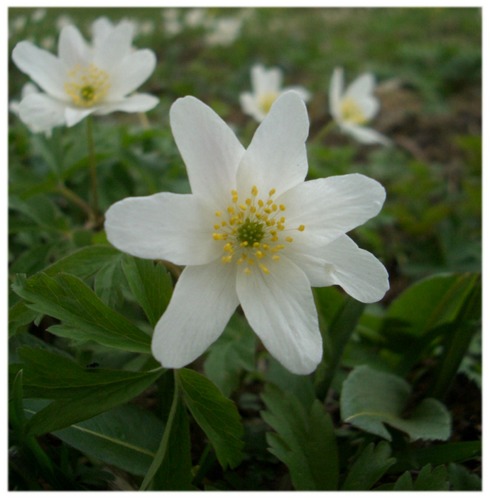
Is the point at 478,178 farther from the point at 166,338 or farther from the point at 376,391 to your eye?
the point at 166,338

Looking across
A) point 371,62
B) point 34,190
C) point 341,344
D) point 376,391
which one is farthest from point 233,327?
point 371,62

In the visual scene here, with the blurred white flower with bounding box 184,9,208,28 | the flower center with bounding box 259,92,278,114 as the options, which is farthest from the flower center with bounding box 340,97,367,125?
the blurred white flower with bounding box 184,9,208,28

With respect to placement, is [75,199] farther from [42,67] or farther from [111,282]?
[111,282]

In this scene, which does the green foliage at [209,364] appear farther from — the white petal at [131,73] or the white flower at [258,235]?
the white petal at [131,73]

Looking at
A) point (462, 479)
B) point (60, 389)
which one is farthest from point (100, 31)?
point (462, 479)

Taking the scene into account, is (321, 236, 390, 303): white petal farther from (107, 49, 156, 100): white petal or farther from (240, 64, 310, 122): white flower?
(240, 64, 310, 122): white flower
